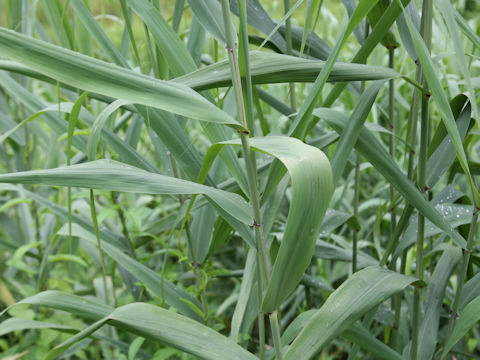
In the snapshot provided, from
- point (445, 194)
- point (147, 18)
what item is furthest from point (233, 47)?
point (445, 194)

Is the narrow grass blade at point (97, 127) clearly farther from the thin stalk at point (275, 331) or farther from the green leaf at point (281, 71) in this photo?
the thin stalk at point (275, 331)

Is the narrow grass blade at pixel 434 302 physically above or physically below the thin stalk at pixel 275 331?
below

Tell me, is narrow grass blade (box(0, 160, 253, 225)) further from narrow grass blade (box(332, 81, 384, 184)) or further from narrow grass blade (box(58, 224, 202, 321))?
narrow grass blade (box(58, 224, 202, 321))

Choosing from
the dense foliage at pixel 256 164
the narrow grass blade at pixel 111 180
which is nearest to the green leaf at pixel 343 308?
the dense foliage at pixel 256 164

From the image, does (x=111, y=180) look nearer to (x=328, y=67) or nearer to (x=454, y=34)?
(x=328, y=67)

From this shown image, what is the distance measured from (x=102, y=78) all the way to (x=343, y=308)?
295mm

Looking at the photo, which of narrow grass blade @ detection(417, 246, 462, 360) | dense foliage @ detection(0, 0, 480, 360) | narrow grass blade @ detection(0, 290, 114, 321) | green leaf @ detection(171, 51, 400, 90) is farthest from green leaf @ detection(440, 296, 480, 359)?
narrow grass blade @ detection(0, 290, 114, 321)

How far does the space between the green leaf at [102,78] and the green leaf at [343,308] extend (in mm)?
201

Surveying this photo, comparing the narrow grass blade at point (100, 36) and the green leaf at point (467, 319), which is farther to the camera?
the narrow grass blade at point (100, 36)

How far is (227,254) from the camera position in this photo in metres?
1.29

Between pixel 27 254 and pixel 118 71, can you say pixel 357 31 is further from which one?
pixel 27 254

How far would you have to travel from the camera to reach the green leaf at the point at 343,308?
501mm

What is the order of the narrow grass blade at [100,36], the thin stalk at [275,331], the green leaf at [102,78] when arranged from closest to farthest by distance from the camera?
the green leaf at [102,78] → the thin stalk at [275,331] → the narrow grass blade at [100,36]

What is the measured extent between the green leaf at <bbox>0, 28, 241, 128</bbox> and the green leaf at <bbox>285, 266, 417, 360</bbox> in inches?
7.9
